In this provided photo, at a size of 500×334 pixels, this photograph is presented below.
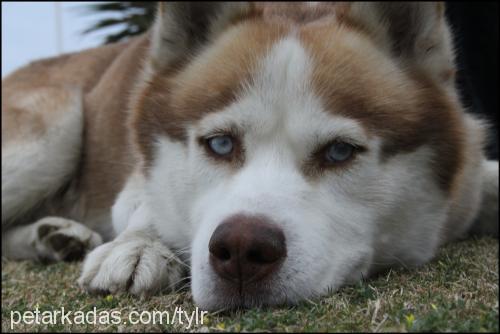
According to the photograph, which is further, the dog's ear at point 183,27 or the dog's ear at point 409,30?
the dog's ear at point 183,27

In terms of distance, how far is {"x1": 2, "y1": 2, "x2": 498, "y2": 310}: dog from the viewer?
2.00 metres

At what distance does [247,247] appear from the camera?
1851mm

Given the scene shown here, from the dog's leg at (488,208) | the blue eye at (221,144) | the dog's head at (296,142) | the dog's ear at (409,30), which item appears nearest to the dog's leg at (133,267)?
the dog's head at (296,142)

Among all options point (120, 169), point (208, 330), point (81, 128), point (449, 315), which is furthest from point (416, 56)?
point (81, 128)

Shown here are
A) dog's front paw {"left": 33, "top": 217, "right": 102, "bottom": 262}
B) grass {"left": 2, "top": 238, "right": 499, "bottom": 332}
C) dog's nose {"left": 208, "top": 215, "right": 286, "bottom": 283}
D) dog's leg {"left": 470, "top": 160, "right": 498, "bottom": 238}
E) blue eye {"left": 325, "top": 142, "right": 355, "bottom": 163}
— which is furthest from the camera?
dog's leg {"left": 470, "top": 160, "right": 498, "bottom": 238}

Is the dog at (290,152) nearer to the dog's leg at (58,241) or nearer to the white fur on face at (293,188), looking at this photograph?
the white fur on face at (293,188)

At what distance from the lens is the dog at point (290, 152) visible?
78.6 inches

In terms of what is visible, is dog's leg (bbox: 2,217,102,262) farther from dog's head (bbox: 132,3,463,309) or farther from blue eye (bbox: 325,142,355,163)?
blue eye (bbox: 325,142,355,163)

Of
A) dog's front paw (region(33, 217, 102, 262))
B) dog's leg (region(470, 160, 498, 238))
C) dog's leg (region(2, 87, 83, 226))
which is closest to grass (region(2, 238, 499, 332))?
dog's front paw (region(33, 217, 102, 262))

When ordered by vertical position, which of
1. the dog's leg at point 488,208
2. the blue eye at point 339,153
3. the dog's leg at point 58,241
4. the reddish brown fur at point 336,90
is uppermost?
the reddish brown fur at point 336,90

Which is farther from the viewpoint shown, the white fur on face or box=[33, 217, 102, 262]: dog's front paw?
box=[33, 217, 102, 262]: dog's front paw

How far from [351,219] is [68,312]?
101 cm

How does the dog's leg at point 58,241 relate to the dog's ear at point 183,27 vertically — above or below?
below

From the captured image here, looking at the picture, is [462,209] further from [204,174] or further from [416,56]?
[204,174]
